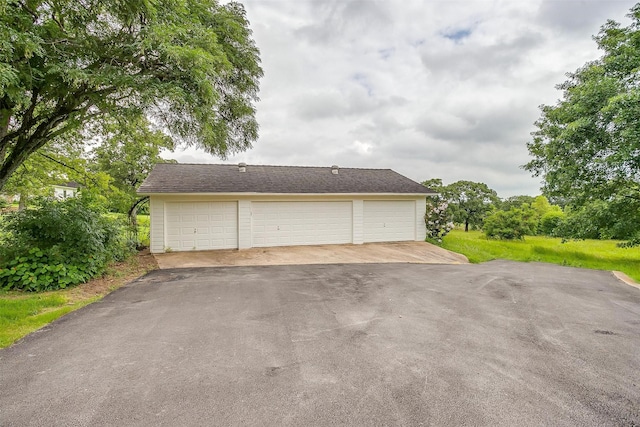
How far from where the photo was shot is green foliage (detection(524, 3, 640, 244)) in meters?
8.02

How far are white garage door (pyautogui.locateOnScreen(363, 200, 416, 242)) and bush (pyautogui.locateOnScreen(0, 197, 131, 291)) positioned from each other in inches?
389

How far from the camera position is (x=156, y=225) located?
430 inches

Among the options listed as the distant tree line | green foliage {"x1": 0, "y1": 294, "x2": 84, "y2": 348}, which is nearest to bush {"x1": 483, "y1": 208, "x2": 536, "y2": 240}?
the distant tree line

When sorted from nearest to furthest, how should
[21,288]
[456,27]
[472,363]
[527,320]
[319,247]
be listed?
[472,363] → [527,320] → [21,288] → [456,27] → [319,247]

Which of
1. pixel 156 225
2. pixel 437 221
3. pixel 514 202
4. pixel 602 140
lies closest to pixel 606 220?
pixel 602 140

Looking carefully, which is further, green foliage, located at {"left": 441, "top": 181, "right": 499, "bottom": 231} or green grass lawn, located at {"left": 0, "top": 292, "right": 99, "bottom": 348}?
green foliage, located at {"left": 441, "top": 181, "right": 499, "bottom": 231}

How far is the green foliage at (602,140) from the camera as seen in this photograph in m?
8.02

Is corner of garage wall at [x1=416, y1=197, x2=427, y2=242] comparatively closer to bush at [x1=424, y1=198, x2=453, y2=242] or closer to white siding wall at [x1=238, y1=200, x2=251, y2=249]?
bush at [x1=424, y1=198, x2=453, y2=242]

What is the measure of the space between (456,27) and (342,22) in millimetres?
4262

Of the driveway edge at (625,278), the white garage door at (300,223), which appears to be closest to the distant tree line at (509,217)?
the driveway edge at (625,278)

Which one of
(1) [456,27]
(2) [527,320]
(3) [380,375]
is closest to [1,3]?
(3) [380,375]

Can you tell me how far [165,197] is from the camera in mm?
10945

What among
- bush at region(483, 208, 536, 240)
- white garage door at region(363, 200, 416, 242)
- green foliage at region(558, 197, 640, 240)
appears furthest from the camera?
bush at region(483, 208, 536, 240)

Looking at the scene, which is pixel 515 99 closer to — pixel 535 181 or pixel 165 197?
pixel 535 181
